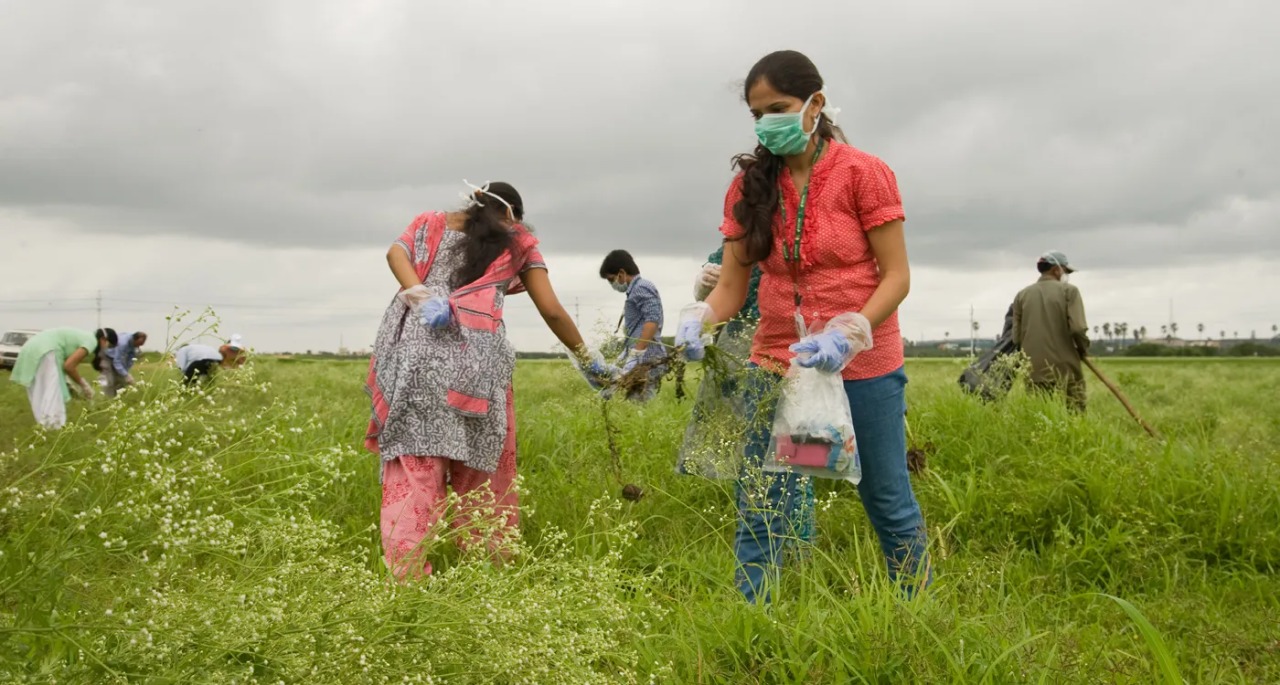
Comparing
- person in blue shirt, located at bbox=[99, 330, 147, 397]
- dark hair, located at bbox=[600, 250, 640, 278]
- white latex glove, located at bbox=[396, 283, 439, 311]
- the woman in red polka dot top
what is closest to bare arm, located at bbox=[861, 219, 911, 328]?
the woman in red polka dot top

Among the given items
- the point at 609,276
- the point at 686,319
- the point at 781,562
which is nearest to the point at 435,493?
the point at 686,319

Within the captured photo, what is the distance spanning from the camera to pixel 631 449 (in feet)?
19.5

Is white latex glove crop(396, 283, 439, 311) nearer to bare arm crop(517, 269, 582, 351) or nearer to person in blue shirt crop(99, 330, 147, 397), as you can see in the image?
bare arm crop(517, 269, 582, 351)

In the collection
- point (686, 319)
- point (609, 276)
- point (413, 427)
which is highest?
point (609, 276)

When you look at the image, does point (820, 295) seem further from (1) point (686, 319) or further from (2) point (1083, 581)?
(2) point (1083, 581)

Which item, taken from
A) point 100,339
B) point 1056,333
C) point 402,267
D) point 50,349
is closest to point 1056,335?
point 1056,333

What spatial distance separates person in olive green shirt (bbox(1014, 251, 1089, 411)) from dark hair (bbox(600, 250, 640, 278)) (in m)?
3.44

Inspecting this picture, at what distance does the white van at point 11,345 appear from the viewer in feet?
79.7

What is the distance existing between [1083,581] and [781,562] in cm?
193

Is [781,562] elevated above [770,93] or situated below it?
below

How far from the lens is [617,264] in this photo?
290 inches

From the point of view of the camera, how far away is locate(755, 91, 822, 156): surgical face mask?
3258 mm

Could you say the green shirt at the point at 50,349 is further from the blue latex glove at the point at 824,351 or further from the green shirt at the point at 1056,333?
the blue latex glove at the point at 824,351

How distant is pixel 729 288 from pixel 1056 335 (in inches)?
230
